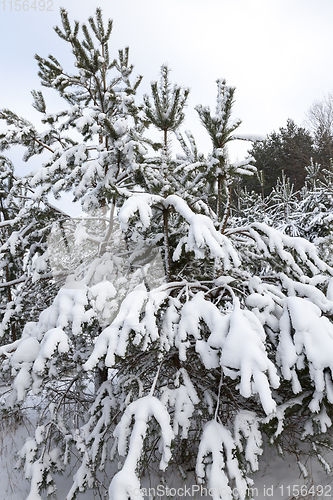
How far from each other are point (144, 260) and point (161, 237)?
35 cm

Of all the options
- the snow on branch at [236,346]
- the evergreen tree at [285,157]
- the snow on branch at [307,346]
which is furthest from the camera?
the evergreen tree at [285,157]

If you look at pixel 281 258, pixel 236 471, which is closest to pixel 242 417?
pixel 236 471

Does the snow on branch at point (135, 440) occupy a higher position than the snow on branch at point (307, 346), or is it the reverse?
the snow on branch at point (307, 346)

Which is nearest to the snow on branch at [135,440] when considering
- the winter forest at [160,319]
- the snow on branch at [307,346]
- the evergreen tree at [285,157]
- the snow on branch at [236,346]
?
the winter forest at [160,319]

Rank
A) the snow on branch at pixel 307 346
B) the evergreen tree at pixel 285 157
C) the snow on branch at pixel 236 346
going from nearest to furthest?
the snow on branch at pixel 236 346, the snow on branch at pixel 307 346, the evergreen tree at pixel 285 157

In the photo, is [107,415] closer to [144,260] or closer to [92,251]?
[144,260]

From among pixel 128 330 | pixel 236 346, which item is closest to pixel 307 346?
pixel 236 346

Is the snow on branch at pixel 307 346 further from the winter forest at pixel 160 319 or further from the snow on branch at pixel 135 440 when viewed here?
the snow on branch at pixel 135 440

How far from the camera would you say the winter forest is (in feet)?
6.65

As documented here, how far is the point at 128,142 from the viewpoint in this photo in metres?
2.98

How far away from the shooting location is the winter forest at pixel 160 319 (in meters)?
2.03

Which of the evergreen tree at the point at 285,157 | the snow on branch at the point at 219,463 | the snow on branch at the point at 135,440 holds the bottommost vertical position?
Answer: the snow on branch at the point at 219,463

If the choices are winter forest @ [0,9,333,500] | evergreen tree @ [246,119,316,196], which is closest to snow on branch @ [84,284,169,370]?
winter forest @ [0,9,333,500]

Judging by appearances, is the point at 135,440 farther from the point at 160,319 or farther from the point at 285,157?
the point at 285,157
